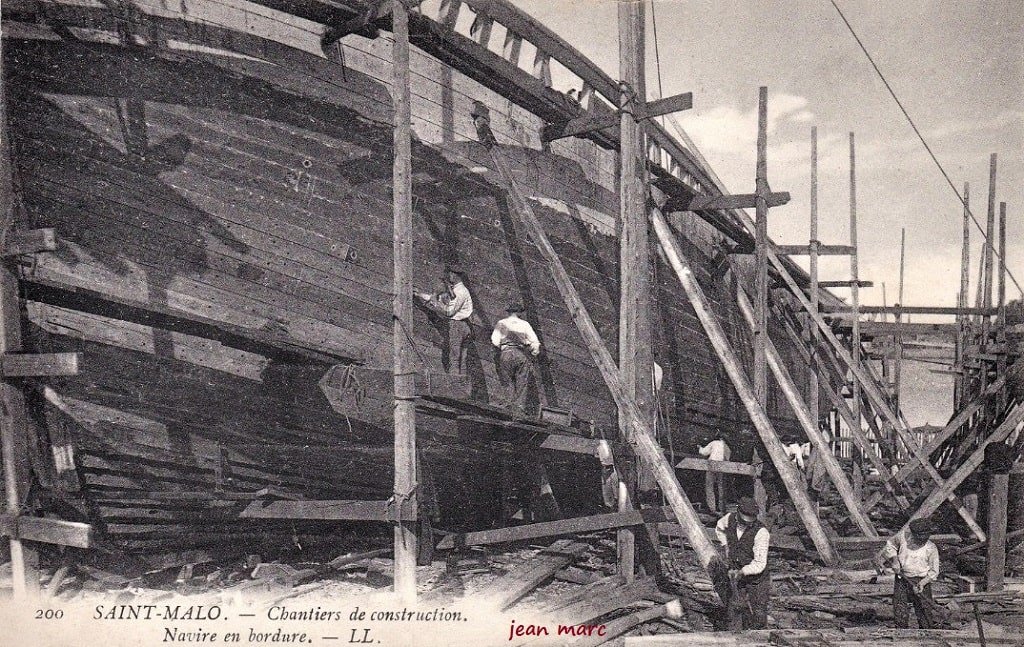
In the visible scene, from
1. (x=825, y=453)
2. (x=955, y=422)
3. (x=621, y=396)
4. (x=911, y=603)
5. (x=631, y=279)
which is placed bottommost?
(x=911, y=603)

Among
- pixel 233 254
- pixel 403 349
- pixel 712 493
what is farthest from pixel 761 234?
pixel 233 254

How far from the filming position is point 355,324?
5.68 m

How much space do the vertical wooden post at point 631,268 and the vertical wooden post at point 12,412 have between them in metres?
3.96

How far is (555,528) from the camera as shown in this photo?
548cm

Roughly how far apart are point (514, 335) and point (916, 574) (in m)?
3.41

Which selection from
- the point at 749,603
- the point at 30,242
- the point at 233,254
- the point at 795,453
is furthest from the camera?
the point at 795,453

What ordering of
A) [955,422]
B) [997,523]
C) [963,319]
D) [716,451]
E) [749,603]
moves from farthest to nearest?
[963,319] < [955,422] < [716,451] < [997,523] < [749,603]

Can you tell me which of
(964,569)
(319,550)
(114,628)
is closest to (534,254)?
(319,550)

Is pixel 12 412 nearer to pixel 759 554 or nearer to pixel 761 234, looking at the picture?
pixel 759 554

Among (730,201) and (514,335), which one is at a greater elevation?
(730,201)

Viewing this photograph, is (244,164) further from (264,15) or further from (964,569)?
(964,569)

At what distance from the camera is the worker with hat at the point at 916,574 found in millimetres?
4938

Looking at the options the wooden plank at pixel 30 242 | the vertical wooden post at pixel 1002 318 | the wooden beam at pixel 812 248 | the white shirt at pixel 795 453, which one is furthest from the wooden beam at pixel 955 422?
the wooden plank at pixel 30 242

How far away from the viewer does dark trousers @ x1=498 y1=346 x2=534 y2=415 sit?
6.23m
